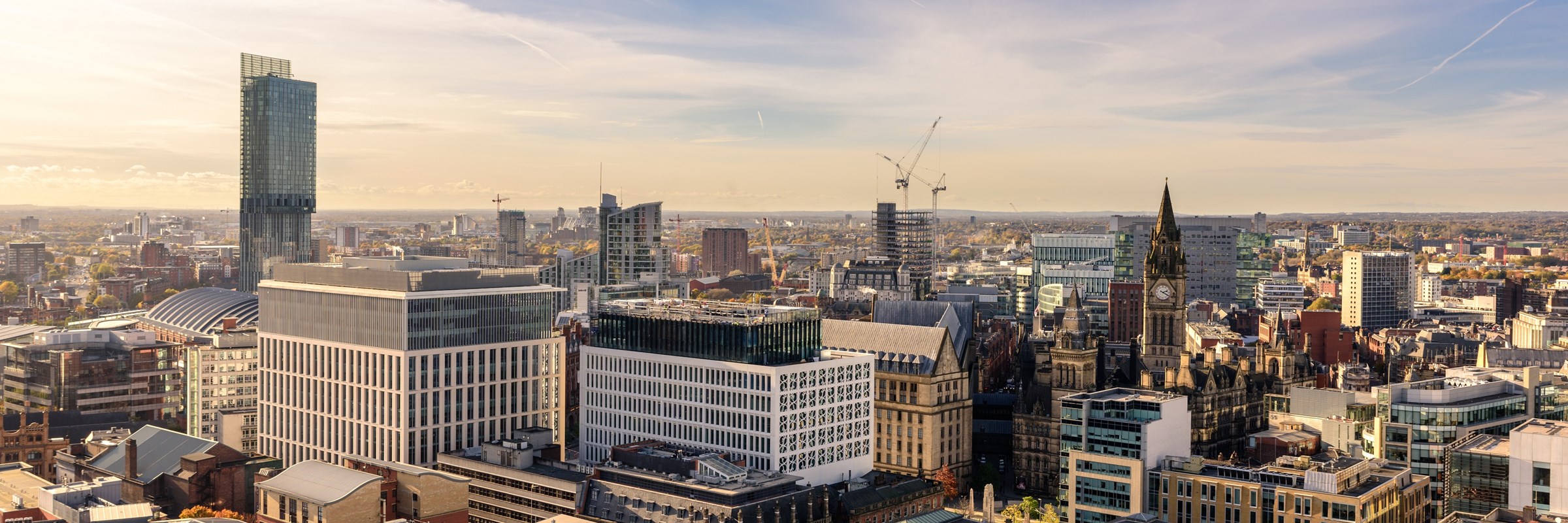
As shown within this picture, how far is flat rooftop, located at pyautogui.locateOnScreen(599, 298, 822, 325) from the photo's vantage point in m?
141

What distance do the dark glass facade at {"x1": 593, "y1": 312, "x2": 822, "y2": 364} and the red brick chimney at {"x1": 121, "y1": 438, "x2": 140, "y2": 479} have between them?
150ft

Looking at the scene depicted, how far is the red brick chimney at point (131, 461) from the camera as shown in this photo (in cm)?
13625

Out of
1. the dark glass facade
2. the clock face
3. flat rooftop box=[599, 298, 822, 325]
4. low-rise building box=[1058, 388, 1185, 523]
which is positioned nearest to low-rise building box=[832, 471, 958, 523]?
low-rise building box=[1058, 388, 1185, 523]

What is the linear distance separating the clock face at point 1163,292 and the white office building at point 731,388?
5859cm

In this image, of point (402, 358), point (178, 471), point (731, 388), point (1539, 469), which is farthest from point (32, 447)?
point (1539, 469)

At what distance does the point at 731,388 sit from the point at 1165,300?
3047 inches

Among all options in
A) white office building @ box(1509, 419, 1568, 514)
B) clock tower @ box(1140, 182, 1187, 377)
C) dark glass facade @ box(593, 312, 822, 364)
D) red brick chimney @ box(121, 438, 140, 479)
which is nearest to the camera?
white office building @ box(1509, 419, 1568, 514)

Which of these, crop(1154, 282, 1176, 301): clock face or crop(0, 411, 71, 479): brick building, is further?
crop(1154, 282, 1176, 301): clock face

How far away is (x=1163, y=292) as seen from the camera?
630ft

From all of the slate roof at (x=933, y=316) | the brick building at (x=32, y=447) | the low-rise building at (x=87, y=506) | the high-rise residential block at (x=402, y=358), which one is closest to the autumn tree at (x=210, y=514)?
the low-rise building at (x=87, y=506)

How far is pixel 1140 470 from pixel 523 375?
215 feet

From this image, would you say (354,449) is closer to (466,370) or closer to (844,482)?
(466,370)

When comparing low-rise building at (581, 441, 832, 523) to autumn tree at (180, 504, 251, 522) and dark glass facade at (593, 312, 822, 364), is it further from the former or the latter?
autumn tree at (180, 504, 251, 522)

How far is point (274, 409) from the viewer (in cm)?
16162
